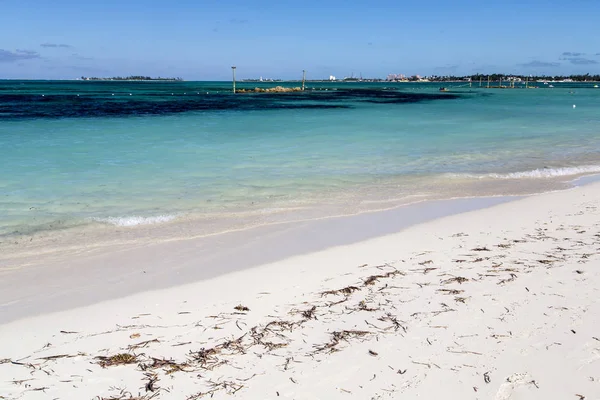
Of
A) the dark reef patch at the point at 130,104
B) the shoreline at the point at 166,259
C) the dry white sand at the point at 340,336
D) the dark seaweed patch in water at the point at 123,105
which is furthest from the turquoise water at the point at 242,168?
the dark reef patch at the point at 130,104

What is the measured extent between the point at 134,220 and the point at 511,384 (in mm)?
5676

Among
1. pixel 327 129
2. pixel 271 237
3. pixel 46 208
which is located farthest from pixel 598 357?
pixel 327 129

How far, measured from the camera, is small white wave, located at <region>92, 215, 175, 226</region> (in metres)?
6.86

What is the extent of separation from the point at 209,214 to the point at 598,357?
5.61 m

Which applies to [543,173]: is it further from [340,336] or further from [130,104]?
[130,104]

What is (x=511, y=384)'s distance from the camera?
2.87 m

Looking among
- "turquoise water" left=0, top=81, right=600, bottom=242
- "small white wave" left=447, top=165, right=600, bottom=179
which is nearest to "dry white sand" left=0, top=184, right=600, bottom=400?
"turquoise water" left=0, top=81, right=600, bottom=242

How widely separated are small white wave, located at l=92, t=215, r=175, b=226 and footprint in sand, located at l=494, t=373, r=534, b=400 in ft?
17.5

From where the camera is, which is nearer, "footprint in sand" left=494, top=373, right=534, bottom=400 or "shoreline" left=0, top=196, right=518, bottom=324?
"footprint in sand" left=494, top=373, right=534, bottom=400

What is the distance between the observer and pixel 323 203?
8.20 metres

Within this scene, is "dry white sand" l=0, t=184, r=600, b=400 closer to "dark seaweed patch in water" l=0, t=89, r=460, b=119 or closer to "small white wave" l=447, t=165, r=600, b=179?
"small white wave" l=447, t=165, r=600, b=179

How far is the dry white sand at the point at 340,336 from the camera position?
9.56 ft

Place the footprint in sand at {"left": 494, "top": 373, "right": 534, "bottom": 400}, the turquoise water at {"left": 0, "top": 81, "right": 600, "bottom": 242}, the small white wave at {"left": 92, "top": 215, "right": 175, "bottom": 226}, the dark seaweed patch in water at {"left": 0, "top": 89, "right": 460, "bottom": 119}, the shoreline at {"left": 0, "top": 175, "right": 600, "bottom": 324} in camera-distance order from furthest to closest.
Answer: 1. the dark seaweed patch in water at {"left": 0, "top": 89, "right": 460, "bottom": 119}
2. the turquoise water at {"left": 0, "top": 81, "right": 600, "bottom": 242}
3. the small white wave at {"left": 92, "top": 215, "right": 175, "bottom": 226}
4. the shoreline at {"left": 0, "top": 175, "right": 600, "bottom": 324}
5. the footprint in sand at {"left": 494, "top": 373, "right": 534, "bottom": 400}

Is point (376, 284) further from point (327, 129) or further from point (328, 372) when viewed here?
point (327, 129)
